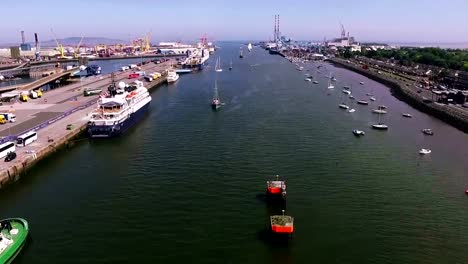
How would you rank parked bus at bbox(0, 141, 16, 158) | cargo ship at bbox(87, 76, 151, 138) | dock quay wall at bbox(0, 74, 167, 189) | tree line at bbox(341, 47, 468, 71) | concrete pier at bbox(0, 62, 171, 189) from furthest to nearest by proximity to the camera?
tree line at bbox(341, 47, 468, 71) < cargo ship at bbox(87, 76, 151, 138) < parked bus at bbox(0, 141, 16, 158) < concrete pier at bbox(0, 62, 171, 189) < dock quay wall at bbox(0, 74, 167, 189)

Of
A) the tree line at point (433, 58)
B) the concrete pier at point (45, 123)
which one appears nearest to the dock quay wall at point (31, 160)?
the concrete pier at point (45, 123)

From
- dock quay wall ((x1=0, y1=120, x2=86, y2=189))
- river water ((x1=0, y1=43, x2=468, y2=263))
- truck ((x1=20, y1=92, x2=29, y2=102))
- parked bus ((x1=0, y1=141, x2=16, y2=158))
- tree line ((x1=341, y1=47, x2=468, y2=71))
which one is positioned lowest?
river water ((x1=0, y1=43, x2=468, y2=263))

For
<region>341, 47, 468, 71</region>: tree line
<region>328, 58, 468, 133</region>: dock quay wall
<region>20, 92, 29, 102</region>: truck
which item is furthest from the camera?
<region>341, 47, 468, 71</region>: tree line

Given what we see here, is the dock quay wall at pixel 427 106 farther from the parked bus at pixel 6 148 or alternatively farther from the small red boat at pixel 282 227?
the parked bus at pixel 6 148

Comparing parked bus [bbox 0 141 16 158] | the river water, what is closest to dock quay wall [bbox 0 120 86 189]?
the river water

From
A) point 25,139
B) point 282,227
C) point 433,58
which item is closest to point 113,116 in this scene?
point 25,139

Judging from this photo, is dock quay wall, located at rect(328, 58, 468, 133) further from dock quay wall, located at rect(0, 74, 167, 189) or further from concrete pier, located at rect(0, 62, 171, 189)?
concrete pier, located at rect(0, 62, 171, 189)

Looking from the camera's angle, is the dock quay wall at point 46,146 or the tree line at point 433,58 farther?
the tree line at point 433,58

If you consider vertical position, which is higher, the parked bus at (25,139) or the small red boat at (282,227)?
the parked bus at (25,139)
